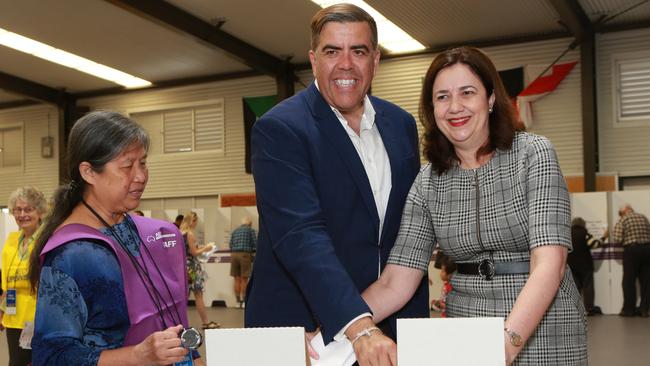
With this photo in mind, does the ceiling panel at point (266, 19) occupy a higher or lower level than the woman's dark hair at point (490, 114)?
higher

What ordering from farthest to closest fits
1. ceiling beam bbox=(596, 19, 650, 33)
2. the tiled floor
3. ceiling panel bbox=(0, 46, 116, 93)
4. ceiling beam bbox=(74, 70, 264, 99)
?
ceiling beam bbox=(74, 70, 264, 99), ceiling panel bbox=(0, 46, 116, 93), ceiling beam bbox=(596, 19, 650, 33), the tiled floor

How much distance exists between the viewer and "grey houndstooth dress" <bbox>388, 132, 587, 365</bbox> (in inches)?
75.4

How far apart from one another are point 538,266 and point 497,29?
13266mm

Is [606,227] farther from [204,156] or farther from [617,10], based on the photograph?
[204,156]

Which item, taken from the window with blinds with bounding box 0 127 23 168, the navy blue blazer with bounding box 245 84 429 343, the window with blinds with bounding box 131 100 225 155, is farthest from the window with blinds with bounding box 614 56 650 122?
the window with blinds with bounding box 0 127 23 168

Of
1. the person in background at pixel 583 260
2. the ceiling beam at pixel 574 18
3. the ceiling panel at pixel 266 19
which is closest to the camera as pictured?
the person in background at pixel 583 260

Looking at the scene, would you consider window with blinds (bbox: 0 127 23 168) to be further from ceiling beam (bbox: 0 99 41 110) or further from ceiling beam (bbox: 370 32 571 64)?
ceiling beam (bbox: 370 32 571 64)

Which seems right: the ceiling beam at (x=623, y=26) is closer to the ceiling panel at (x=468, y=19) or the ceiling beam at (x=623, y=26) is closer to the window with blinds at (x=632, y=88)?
the window with blinds at (x=632, y=88)

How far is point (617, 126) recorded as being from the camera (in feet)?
45.9

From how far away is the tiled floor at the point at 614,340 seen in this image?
291 inches

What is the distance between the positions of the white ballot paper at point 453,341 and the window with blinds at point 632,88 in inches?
547

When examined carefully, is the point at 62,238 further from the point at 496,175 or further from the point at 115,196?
the point at 496,175

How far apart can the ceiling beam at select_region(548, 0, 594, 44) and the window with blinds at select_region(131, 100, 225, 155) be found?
8.28 meters

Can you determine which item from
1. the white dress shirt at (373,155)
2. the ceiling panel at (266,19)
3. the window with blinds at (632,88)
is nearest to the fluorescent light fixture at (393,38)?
the ceiling panel at (266,19)
